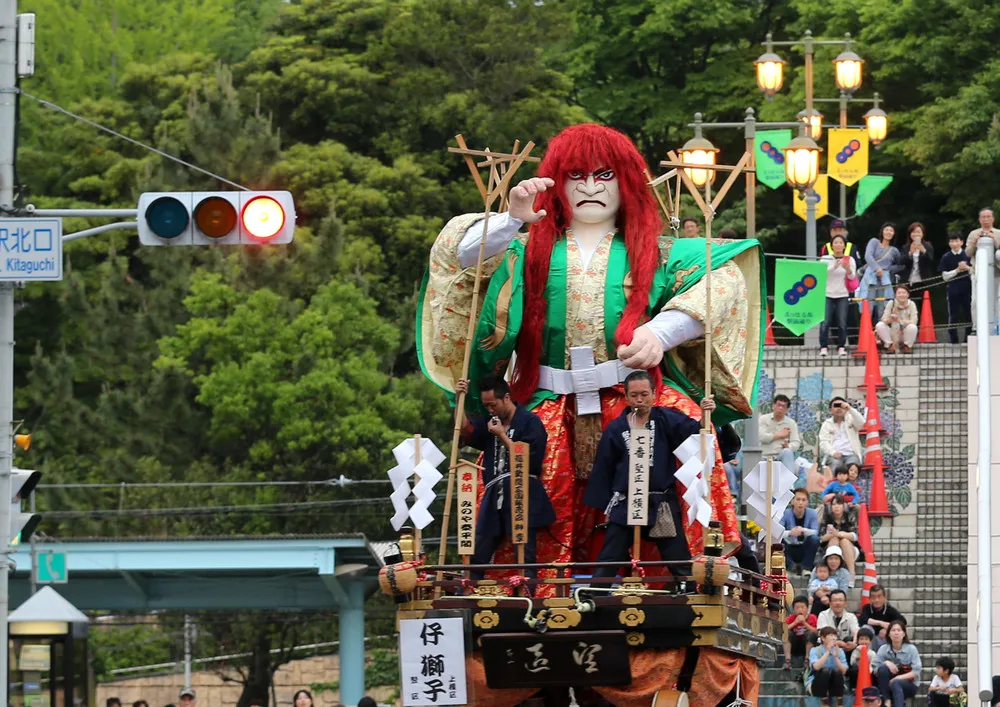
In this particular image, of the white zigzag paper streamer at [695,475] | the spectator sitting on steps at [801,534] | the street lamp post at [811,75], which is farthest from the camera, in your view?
the street lamp post at [811,75]

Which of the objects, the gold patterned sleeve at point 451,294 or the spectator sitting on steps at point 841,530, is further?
the spectator sitting on steps at point 841,530

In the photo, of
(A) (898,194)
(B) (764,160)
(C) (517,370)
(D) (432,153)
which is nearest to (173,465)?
(D) (432,153)

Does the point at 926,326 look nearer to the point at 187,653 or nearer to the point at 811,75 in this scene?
the point at 811,75

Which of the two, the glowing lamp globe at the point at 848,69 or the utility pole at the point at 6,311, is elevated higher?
the glowing lamp globe at the point at 848,69

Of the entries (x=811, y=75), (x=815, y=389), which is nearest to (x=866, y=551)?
(x=815, y=389)

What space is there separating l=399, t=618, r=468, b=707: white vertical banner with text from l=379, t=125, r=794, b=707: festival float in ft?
0.03

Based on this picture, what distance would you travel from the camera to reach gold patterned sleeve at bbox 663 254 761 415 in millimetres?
13070

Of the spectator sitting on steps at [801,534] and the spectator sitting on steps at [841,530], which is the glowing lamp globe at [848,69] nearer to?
the spectator sitting on steps at [841,530]

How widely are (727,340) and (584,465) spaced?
3.50 ft

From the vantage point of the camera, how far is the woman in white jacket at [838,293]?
92.6 feet

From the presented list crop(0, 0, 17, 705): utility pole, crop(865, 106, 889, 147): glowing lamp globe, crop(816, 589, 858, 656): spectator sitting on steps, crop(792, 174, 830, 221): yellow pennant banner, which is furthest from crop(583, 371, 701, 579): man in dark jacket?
crop(865, 106, 889, 147): glowing lamp globe

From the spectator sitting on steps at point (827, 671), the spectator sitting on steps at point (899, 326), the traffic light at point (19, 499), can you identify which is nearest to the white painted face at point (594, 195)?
the traffic light at point (19, 499)

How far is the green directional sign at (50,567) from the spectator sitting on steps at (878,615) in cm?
860

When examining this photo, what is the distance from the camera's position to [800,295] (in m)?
25.7
